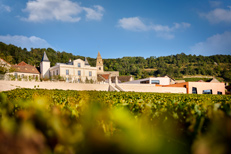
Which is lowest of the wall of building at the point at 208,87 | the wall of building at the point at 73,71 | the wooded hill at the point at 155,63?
the wall of building at the point at 208,87

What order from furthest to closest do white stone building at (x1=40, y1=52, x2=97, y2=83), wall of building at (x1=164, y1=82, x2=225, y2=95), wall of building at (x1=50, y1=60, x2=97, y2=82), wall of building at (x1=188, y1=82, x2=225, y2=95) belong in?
white stone building at (x1=40, y1=52, x2=97, y2=83), wall of building at (x1=50, y1=60, x2=97, y2=82), wall of building at (x1=188, y1=82, x2=225, y2=95), wall of building at (x1=164, y1=82, x2=225, y2=95)

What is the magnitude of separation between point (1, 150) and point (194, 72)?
111 meters

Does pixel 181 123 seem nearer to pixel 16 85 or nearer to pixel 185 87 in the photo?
pixel 16 85

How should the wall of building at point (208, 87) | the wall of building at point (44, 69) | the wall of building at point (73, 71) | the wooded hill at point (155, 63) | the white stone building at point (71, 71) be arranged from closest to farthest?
the wall of building at point (208, 87)
the wall of building at point (73, 71)
the white stone building at point (71, 71)
the wall of building at point (44, 69)
the wooded hill at point (155, 63)

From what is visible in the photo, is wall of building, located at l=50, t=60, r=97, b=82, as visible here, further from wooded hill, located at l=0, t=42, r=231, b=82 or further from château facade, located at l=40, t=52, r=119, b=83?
wooded hill, located at l=0, t=42, r=231, b=82

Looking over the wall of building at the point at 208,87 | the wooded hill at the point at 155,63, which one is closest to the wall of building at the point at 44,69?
the wooded hill at the point at 155,63

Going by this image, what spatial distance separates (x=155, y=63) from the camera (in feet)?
424

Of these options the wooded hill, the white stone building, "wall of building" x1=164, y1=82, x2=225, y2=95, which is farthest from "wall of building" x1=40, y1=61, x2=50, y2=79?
"wall of building" x1=164, y1=82, x2=225, y2=95

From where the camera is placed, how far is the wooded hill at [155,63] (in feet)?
254

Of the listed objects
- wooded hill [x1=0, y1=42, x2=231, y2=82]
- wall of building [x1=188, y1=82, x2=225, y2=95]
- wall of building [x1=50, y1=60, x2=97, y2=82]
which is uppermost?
wooded hill [x1=0, y1=42, x2=231, y2=82]

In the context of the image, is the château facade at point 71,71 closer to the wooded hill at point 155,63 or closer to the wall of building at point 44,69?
the wall of building at point 44,69

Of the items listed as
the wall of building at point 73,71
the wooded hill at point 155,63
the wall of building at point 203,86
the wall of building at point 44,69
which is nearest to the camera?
the wall of building at point 203,86

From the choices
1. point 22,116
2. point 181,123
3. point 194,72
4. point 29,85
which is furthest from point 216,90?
point 194,72

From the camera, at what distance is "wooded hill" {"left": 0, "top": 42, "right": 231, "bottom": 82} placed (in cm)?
7732
